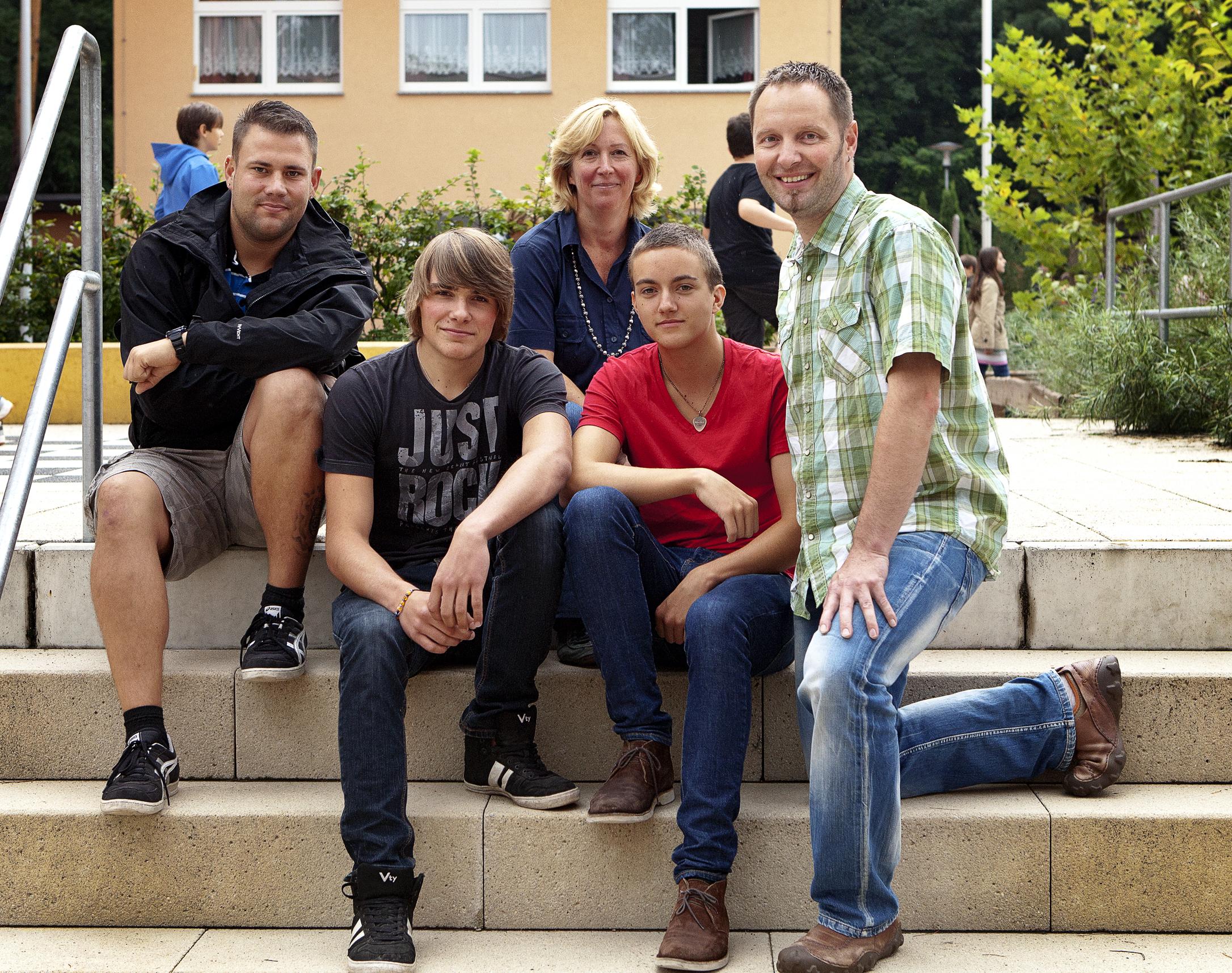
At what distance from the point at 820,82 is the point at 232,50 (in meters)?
13.7

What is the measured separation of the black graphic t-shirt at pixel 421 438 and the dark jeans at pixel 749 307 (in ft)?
10.2

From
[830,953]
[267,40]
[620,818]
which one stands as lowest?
[830,953]

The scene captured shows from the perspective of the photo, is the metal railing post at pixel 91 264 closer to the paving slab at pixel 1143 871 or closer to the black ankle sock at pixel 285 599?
the black ankle sock at pixel 285 599

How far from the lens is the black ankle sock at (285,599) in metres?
2.95

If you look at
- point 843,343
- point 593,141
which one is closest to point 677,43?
point 593,141

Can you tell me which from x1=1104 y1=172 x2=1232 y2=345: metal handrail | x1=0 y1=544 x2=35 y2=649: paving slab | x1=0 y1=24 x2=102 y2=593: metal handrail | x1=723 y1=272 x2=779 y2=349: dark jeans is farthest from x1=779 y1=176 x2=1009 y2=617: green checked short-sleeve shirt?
x1=1104 y1=172 x2=1232 y2=345: metal handrail

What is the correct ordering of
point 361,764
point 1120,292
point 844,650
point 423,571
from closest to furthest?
point 844,650 → point 361,764 → point 423,571 → point 1120,292

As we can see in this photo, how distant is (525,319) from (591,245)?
0.30 meters

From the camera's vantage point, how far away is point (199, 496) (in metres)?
3.04

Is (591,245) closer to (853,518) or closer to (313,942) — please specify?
(853,518)

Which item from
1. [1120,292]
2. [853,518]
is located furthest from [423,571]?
[1120,292]

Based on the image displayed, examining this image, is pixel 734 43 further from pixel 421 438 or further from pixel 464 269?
pixel 421 438

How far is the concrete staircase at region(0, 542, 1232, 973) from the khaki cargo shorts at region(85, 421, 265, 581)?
1.02 ft

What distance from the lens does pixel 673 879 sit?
2.61 metres
